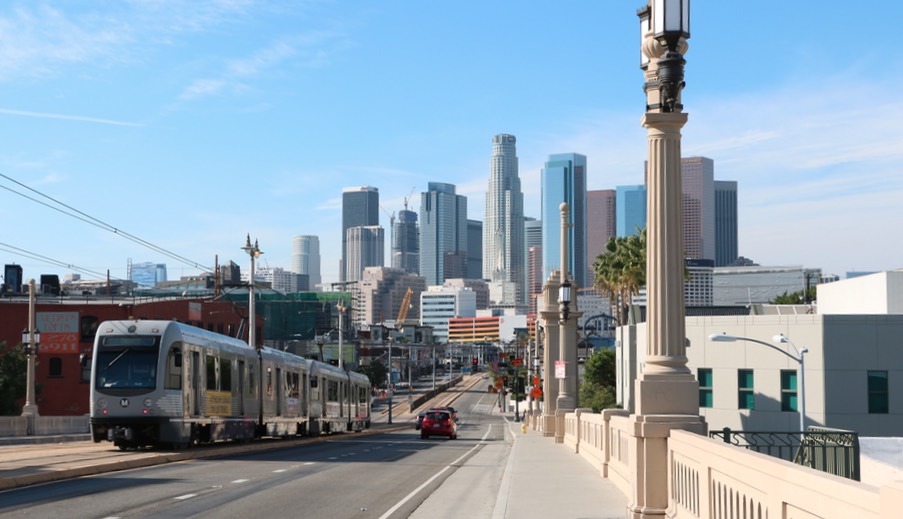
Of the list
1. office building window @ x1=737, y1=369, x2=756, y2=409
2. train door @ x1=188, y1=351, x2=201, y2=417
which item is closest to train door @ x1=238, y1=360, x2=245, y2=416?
train door @ x1=188, y1=351, x2=201, y2=417

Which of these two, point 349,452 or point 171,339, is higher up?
point 171,339

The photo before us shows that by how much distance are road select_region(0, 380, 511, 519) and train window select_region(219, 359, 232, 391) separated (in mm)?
4115

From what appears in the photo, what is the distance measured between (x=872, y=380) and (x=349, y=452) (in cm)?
2604

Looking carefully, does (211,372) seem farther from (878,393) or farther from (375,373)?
(375,373)

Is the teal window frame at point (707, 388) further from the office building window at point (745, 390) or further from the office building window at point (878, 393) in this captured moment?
the office building window at point (878, 393)

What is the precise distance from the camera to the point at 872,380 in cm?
4709

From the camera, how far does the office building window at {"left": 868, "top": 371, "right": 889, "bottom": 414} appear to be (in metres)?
46.8

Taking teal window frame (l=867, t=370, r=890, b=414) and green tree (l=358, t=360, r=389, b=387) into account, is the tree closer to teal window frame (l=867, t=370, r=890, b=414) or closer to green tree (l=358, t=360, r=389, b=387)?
teal window frame (l=867, t=370, r=890, b=414)

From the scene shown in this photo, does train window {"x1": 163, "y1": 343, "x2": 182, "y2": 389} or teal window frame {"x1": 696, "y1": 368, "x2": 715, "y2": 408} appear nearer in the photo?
train window {"x1": 163, "y1": 343, "x2": 182, "y2": 389}

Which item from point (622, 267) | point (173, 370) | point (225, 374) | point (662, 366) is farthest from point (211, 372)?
point (622, 267)

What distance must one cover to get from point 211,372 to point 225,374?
5.19ft

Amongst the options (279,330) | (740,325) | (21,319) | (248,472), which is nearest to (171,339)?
(248,472)

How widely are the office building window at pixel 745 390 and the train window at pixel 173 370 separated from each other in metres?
31.7

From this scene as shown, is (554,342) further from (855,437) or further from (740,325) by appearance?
(855,437)
